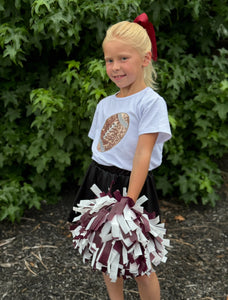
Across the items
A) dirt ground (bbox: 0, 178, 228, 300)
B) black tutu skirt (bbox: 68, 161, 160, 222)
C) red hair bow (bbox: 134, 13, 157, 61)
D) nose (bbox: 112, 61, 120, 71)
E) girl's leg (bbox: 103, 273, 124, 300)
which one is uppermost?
red hair bow (bbox: 134, 13, 157, 61)

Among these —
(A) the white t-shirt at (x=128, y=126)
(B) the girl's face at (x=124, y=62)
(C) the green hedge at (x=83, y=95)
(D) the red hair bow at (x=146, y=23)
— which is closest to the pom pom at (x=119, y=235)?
(A) the white t-shirt at (x=128, y=126)

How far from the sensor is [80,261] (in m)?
2.82

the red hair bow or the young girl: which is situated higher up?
the red hair bow

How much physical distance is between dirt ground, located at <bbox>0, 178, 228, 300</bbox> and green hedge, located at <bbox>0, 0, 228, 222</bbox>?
182 millimetres

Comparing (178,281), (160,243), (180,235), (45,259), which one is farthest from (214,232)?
(160,243)

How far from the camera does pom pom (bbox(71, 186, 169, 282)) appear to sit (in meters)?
1.50

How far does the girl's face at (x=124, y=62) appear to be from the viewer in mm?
1528

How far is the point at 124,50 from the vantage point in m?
1.53

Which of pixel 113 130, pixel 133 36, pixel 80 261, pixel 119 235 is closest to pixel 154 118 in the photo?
pixel 113 130

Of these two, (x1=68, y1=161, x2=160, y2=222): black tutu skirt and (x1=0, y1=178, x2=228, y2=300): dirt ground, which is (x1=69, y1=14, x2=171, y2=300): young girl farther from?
(x1=0, y1=178, x2=228, y2=300): dirt ground

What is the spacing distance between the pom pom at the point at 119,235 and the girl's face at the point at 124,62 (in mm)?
508

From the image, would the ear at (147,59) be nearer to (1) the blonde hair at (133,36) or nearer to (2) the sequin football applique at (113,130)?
(1) the blonde hair at (133,36)

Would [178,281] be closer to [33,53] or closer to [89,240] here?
[89,240]

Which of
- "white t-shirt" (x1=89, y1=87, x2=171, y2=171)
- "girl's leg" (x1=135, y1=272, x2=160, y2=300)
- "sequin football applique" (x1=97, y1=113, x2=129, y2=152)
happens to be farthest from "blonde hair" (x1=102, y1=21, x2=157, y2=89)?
"girl's leg" (x1=135, y1=272, x2=160, y2=300)
